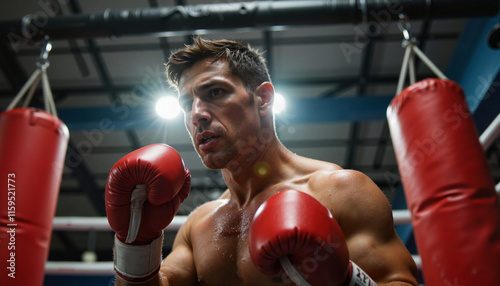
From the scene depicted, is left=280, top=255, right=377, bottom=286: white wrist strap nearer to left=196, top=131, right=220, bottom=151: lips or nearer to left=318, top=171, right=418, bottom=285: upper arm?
left=318, top=171, right=418, bottom=285: upper arm

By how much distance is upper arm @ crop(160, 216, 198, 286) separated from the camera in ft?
4.86

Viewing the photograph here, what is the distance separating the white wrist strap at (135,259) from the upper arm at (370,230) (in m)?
0.62

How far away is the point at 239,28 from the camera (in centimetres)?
263

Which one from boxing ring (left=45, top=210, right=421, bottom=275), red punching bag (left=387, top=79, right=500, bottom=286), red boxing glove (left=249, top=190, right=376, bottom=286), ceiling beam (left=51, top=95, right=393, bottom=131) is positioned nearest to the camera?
red boxing glove (left=249, top=190, right=376, bottom=286)

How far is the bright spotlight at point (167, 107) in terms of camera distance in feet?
14.3

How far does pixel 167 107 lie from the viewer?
4344mm

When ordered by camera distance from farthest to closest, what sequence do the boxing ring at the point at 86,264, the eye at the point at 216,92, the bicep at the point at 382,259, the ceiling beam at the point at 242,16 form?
the ceiling beam at the point at 242,16
the boxing ring at the point at 86,264
the eye at the point at 216,92
the bicep at the point at 382,259

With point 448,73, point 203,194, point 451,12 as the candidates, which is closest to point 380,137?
point 448,73

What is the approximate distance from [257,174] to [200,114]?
345mm

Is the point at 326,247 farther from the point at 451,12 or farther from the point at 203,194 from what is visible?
the point at 203,194

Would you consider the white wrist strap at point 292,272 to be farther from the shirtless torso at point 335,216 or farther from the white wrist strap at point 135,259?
the white wrist strap at point 135,259

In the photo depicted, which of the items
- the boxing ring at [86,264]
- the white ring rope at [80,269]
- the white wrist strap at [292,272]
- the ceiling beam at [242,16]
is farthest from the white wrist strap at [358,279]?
the ceiling beam at [242,16]

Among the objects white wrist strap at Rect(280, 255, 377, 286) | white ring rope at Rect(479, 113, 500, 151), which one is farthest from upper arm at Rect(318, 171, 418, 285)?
white ring rope at Rect(479, 113, 500, 151)

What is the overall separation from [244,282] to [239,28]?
5.89 ft
